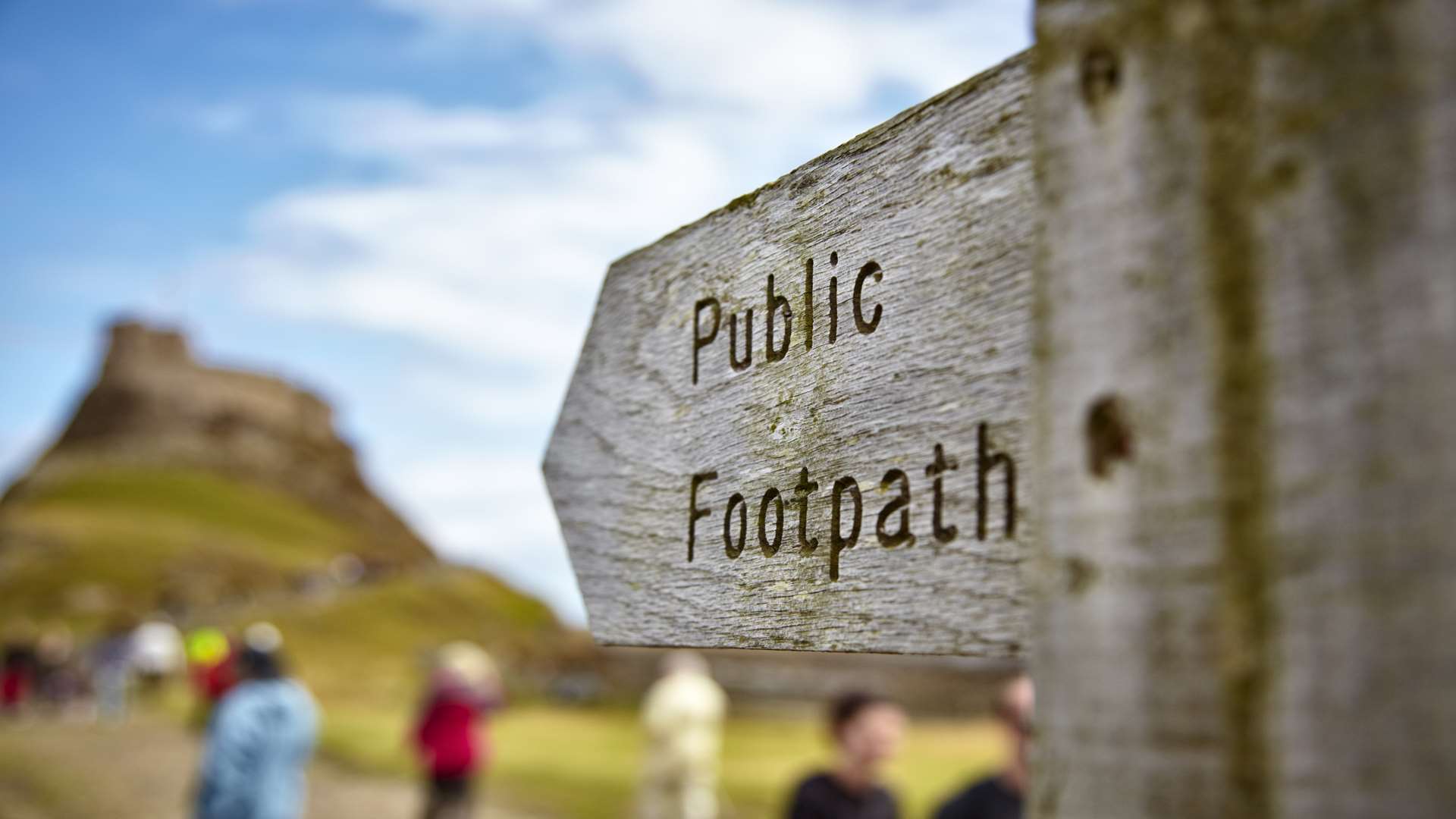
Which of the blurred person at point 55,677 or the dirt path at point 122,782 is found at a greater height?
the blurred person at point 55,677

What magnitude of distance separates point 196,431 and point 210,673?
7342 cm

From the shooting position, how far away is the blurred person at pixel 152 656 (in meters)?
27.3

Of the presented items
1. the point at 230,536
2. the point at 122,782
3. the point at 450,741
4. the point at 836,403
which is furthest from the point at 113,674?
the point at 230,536

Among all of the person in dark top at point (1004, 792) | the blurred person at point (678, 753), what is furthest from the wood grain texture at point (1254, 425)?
the blurred person at point (678, 753)

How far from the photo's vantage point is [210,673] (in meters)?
18.8

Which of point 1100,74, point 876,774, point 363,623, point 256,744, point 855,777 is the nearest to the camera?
point 1100,74

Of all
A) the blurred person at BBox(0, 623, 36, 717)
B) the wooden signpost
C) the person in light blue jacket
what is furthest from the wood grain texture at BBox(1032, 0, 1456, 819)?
the blurred person at BBox(0, 623, 36, 717)

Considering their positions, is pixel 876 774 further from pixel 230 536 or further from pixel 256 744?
pixel 230 536

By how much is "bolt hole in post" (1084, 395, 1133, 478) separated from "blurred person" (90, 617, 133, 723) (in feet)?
85.2

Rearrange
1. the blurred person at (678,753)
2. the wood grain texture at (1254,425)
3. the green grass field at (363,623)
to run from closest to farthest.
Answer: the wood grain texture at (1254,425) → the blurred person at (678,753) → the green grass field at (363,623)

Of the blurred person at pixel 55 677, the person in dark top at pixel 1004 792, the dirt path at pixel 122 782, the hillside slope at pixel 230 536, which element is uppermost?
the hillside slope at pixel 230 536

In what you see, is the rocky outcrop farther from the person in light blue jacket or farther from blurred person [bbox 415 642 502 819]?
the person in light blue jacket

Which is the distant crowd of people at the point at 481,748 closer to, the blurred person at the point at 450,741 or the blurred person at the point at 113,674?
the blurred person at the point at 450,741

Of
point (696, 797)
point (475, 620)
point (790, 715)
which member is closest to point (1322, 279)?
point (696, 797)
